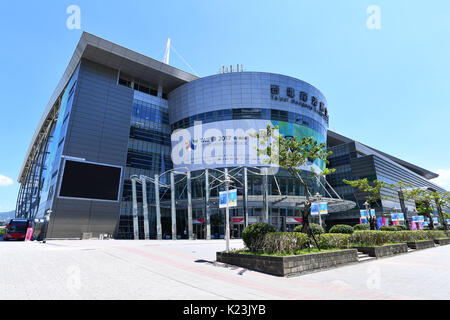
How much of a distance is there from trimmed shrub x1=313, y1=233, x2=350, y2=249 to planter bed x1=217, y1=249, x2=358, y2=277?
1196mm

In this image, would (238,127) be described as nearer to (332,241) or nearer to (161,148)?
(161,148)

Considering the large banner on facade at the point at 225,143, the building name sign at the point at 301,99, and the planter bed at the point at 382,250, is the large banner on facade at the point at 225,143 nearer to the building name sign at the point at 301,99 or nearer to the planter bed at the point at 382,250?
the building name sign at the point at 301,99

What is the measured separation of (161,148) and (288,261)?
4531 cm

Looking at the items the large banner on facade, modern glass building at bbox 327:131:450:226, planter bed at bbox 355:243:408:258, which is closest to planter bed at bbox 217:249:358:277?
planter bed at bbox 355:243:408:258

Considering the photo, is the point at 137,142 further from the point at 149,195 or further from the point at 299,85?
the point at 299,85

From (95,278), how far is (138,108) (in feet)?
152

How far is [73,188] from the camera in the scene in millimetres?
39312

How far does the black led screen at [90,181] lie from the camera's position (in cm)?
3906

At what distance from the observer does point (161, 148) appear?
52156mm

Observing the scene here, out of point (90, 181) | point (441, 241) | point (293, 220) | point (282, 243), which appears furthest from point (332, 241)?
point (90, 181)

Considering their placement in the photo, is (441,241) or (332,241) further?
(441,241)

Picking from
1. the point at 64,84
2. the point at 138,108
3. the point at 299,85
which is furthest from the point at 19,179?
the point at 299,85
